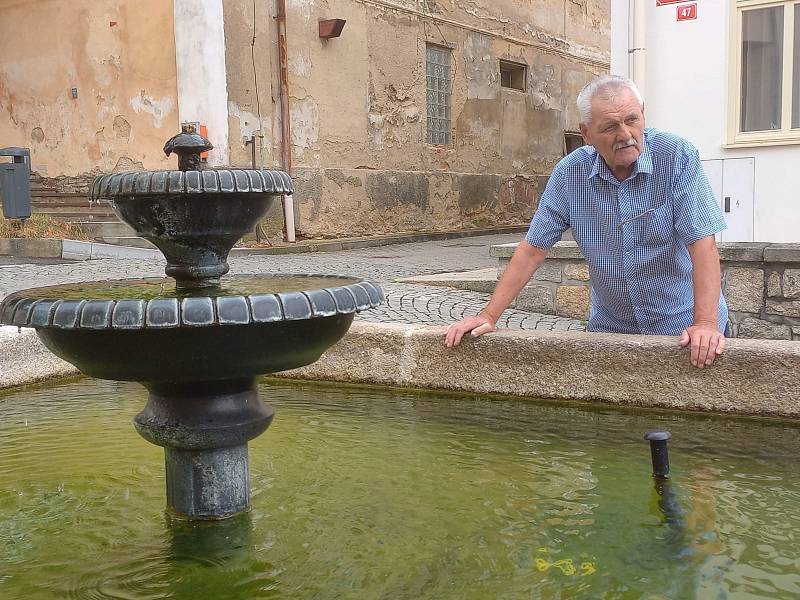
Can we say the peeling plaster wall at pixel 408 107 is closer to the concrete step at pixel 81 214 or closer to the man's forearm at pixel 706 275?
the concrete step at pixel 81 214

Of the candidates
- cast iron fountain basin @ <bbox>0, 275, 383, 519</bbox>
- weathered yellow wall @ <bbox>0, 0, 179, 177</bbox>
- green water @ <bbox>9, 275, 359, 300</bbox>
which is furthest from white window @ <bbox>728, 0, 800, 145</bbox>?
weathered yellow wall @ <bbox>0, 0, 179, 177</bbox>

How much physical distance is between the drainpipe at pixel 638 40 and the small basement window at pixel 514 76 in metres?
11.5

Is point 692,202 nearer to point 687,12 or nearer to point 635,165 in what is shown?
point 635,165

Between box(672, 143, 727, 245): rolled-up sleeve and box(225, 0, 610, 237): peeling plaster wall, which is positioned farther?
box(225, 0, 610, 237): peeling plaster wall

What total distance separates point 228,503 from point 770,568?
144 centimetres

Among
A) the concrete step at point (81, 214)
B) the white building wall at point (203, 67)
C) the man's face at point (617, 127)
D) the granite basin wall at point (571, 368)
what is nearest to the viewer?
the man's face at point (617, 127)

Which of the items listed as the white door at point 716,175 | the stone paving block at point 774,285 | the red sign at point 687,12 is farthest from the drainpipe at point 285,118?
the stone paving block at point 774,285

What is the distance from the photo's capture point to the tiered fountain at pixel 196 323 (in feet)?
6.95

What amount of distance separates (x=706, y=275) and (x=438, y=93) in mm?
13362

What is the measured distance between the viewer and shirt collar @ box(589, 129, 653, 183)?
3107mm

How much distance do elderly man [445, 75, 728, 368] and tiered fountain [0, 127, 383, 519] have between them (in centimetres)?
99

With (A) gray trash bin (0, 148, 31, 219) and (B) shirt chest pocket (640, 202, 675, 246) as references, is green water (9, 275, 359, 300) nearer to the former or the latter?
(B) shirt chest pocket (640, 202, 675, 246)

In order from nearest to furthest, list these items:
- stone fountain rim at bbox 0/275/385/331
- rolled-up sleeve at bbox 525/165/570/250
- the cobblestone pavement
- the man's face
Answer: stone fountain rim at bbox 0/275/385/331 → the man's face → rolled-up sleeve at bbox 525/165/570/250 → the cobblestone pavement

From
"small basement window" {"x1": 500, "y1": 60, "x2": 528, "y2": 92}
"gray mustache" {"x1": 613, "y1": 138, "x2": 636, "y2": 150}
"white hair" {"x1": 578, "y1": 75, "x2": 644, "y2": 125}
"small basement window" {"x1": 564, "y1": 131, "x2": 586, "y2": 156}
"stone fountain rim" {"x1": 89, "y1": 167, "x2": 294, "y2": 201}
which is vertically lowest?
"stone fountain rim" {"x1": 89, "y1": 167, "x2": 294, "y2": 201}
